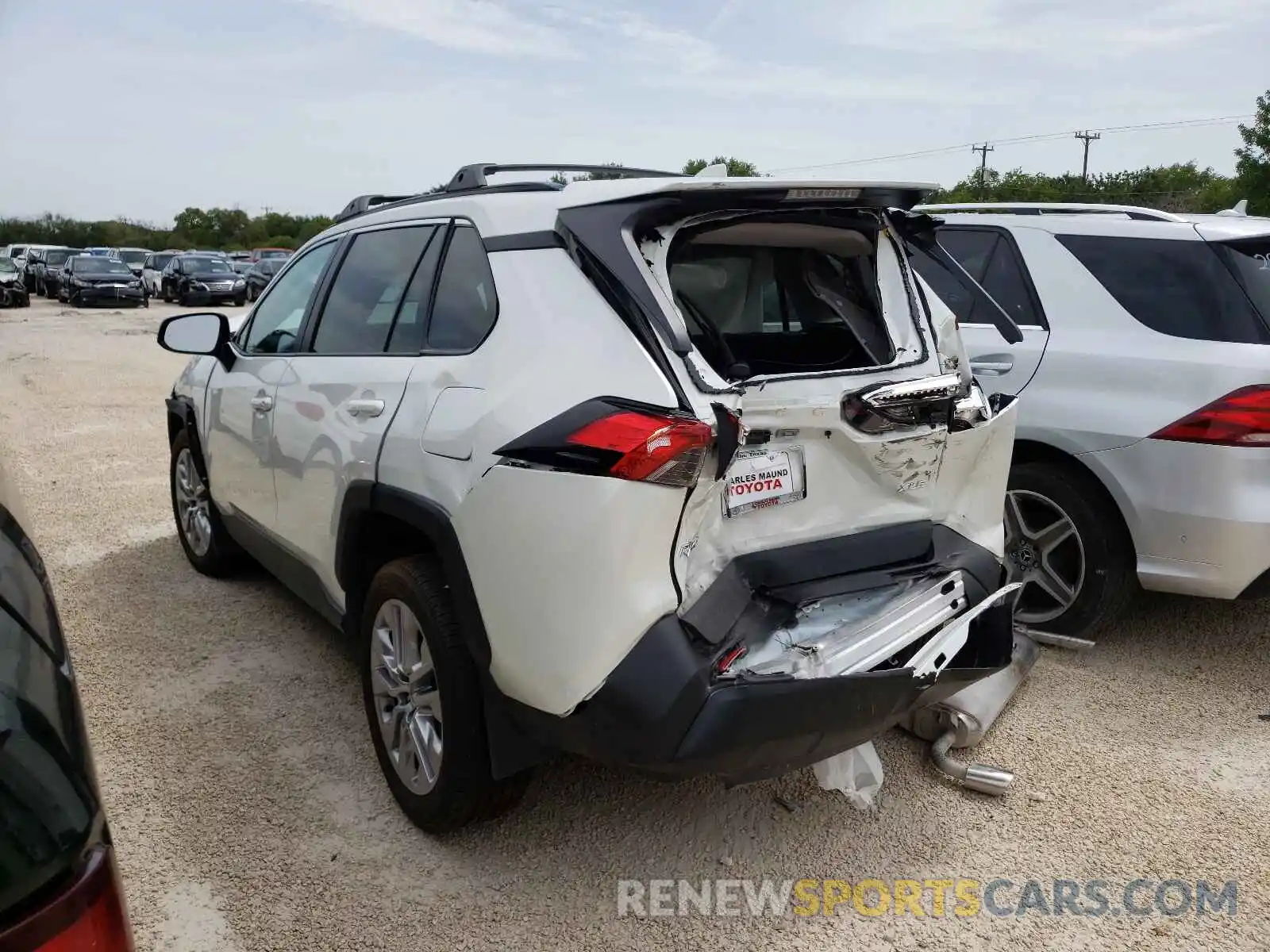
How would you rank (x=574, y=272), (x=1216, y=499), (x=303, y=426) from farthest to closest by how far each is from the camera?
1. (x=1216, y=499)
2. (x=303, y=426)
3. (x=574, y=272)

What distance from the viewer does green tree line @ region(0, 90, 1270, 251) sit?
95.7 feet

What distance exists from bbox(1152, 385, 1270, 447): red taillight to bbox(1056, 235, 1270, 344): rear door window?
0.26 m

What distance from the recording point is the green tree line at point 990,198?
29.2m

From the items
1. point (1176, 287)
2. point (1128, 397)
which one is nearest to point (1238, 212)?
point (1176, 287)

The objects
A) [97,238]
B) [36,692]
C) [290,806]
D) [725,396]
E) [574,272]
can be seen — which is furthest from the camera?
[97,238]

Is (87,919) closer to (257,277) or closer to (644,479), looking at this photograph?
(644,479)

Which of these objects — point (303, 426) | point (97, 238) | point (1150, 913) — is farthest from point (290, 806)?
point (97, 238)

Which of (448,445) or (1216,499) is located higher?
(448,445)

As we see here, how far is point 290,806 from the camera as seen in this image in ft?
10.3

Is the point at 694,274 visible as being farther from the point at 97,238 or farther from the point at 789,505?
the point at 97,238

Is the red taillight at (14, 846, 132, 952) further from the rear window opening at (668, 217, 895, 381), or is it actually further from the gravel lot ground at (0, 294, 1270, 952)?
the rear window opening at (668, 217, 895, 381)

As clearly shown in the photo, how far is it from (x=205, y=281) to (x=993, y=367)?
27953mm

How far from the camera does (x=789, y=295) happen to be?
3213mm

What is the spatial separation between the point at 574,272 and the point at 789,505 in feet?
2.81
